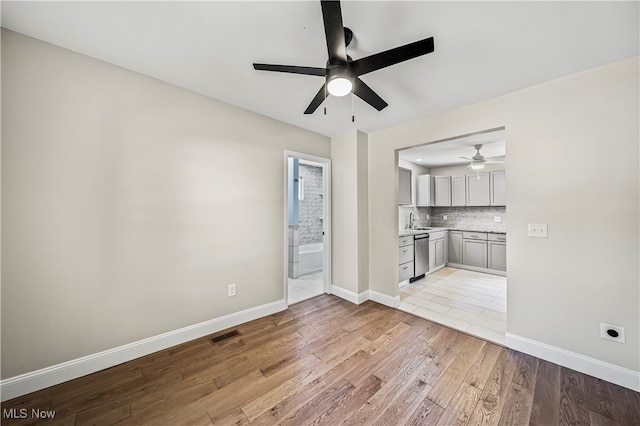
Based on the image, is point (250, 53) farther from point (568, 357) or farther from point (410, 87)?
point (568, 357)

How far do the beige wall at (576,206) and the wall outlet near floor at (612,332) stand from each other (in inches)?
1.3

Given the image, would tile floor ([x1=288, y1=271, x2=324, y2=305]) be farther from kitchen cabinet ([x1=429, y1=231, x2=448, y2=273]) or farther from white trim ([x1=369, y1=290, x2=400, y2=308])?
kitchen cabinet ([x1=429, y1=231, x2=448, y2=273])

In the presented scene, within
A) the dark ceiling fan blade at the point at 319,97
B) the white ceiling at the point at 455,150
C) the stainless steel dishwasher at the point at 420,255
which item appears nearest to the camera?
the dark ceiling fan blade at the point at 319,97

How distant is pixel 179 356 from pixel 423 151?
4913 millimetres

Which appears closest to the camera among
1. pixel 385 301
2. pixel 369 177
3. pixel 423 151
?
pixel 385 301

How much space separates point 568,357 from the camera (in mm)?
2039

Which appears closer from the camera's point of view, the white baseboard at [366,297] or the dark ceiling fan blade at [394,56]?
the dark ceiling fan blade at [394,56]

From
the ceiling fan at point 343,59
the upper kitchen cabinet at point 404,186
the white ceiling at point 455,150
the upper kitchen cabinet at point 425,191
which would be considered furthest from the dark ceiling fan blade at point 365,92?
the upper kitchen cabinet at point 425,191

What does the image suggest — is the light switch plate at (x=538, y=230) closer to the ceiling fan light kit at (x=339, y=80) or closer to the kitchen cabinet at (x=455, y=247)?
the ceiling fan light kit at (x=339, y=80)

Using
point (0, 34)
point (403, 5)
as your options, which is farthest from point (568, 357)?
point (0, 34)

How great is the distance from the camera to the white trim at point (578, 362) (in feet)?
5.90

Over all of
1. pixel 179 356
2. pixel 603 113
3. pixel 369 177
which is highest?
pixel 603 113

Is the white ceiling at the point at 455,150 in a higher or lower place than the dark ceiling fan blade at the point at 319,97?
higher

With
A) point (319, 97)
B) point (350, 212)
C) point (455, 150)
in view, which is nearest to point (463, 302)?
point (350, 212)
